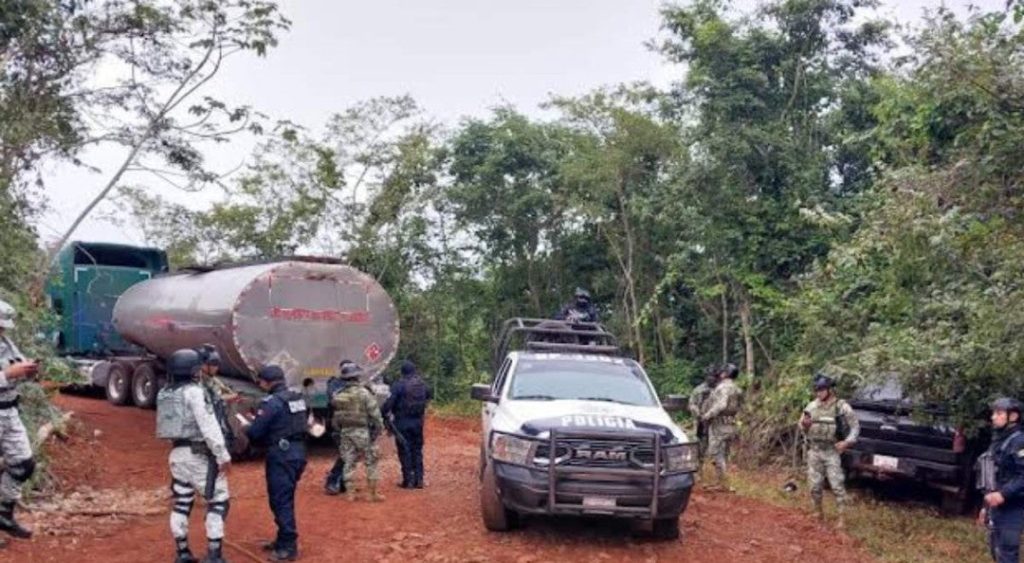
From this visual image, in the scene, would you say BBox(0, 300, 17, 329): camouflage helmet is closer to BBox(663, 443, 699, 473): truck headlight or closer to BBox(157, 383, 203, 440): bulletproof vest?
BBox(157, 383, 203, 440): bulletproof vest

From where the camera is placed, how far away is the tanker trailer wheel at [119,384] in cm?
1777

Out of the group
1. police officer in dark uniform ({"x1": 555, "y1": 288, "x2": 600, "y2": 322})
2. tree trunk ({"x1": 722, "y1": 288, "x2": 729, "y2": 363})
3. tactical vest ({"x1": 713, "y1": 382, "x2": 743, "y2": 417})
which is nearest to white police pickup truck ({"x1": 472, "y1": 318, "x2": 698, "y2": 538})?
tactical vest ({"x1": 713, "y1": 382, "x2": 743, "y2": 417})

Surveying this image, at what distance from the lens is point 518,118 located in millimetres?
23875

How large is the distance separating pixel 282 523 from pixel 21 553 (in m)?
2.01

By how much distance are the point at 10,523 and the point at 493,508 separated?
4.07 m

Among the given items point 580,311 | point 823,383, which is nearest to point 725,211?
point 580,311

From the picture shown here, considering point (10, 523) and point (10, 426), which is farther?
point (10, 523)

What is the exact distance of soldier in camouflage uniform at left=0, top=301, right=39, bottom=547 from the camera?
7.34 metres

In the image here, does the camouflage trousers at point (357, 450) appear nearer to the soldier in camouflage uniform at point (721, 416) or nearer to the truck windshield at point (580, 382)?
the truck windshield at point (580, 382)

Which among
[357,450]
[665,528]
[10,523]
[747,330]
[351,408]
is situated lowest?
[665,528]

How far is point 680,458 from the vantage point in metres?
8.36

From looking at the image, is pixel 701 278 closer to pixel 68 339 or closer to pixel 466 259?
pixel 466 259

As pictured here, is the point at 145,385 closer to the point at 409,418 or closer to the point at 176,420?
the point at 409,418

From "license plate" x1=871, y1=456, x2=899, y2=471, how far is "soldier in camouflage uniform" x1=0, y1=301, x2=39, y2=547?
30.0 ft
